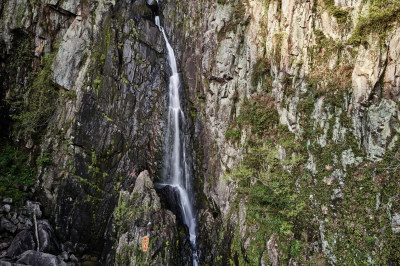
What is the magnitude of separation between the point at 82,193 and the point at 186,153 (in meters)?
6.97

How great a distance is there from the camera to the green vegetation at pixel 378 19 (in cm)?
839

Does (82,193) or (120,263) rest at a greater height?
(82,193)

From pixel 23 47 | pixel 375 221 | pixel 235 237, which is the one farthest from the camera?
pixel 23 47

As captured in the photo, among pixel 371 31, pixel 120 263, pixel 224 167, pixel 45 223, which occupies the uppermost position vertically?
pixel 371 31

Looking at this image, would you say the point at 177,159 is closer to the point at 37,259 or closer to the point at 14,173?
the point at 37,259

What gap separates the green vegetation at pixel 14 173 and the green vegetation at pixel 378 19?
19.6m

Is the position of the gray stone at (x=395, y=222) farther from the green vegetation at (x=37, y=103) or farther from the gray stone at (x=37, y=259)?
the green vegetation at (x=37, y=103)

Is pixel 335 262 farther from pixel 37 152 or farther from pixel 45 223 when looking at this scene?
pixel 37 152

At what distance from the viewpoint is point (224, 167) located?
1354 cm

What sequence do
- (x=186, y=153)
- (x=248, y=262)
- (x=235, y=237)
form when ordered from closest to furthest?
(x=248, y=262), (x=235, y=237), (x=186, y=153)

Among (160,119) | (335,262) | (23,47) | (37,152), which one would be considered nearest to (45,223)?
(37,152)

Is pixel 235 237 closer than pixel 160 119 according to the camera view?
Yes

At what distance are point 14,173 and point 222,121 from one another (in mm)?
14452

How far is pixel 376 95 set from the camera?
866cm
